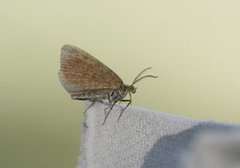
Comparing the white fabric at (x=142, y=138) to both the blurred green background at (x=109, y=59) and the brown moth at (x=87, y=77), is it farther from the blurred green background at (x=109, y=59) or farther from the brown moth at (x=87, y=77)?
the blurred green background at (x=109, y=59)

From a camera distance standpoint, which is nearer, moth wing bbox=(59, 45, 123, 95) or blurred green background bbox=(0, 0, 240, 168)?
moth wing bbox=(59, 45, 123, 95)

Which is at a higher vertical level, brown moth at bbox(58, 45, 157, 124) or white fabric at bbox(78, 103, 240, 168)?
brown moth at bbox(58, 45, 157, 124)

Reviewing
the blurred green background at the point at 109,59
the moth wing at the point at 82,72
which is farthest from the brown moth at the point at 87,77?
the blurred green background at the point at 109,59

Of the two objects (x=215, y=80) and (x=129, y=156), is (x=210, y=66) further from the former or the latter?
(x=129, y=156)

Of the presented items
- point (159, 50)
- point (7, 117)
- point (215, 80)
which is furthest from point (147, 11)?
point (7, 117)

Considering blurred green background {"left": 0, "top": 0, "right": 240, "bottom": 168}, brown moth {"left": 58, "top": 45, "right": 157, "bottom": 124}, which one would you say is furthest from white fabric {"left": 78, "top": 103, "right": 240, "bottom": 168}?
blurred green background {"left": 0, "top": 0, "right": 240, "bottom": 168}

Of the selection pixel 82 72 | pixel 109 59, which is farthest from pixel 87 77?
pixel 109 59

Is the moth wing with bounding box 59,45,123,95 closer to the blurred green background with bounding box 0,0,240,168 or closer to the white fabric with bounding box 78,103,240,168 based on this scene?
the white fabric with bounding box 78,103,240,168
